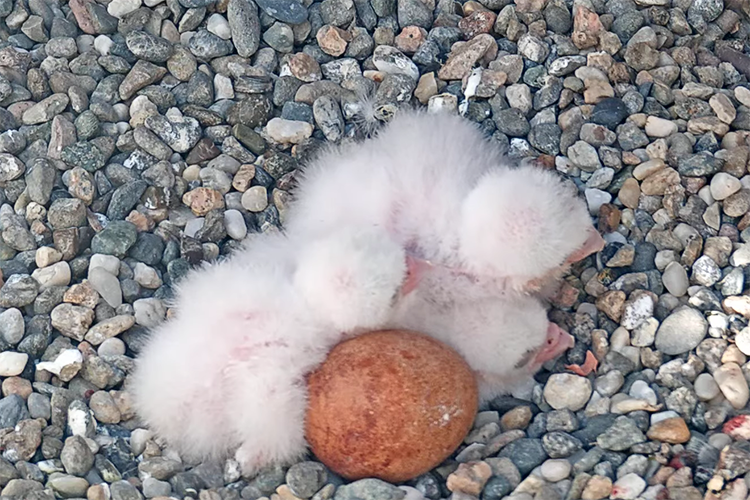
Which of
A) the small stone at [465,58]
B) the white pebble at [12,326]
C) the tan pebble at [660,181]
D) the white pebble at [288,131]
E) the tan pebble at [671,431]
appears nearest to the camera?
the tan pebble at [671,431]

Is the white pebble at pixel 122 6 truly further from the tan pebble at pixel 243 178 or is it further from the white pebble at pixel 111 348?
the white pebble at pixel 111 348

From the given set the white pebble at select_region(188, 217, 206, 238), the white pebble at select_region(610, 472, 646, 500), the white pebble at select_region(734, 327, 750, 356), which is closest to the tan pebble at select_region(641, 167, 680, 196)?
the white pebble at select_region(734, 327, 750, 356)

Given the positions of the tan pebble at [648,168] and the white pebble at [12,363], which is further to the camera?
the tan pebble at [648,168]

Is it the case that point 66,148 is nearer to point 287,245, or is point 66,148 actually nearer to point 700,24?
point 287,245

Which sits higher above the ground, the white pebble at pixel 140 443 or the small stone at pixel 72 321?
the small stone at pixel 72 321

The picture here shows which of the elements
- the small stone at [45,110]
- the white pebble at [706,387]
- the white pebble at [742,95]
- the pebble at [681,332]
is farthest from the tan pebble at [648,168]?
the small stone at [45,110]

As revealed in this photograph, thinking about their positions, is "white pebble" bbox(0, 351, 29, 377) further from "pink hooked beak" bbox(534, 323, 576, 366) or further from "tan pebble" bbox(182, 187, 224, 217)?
"pink hooked beak" bbox(534, 323, 576, 366)
